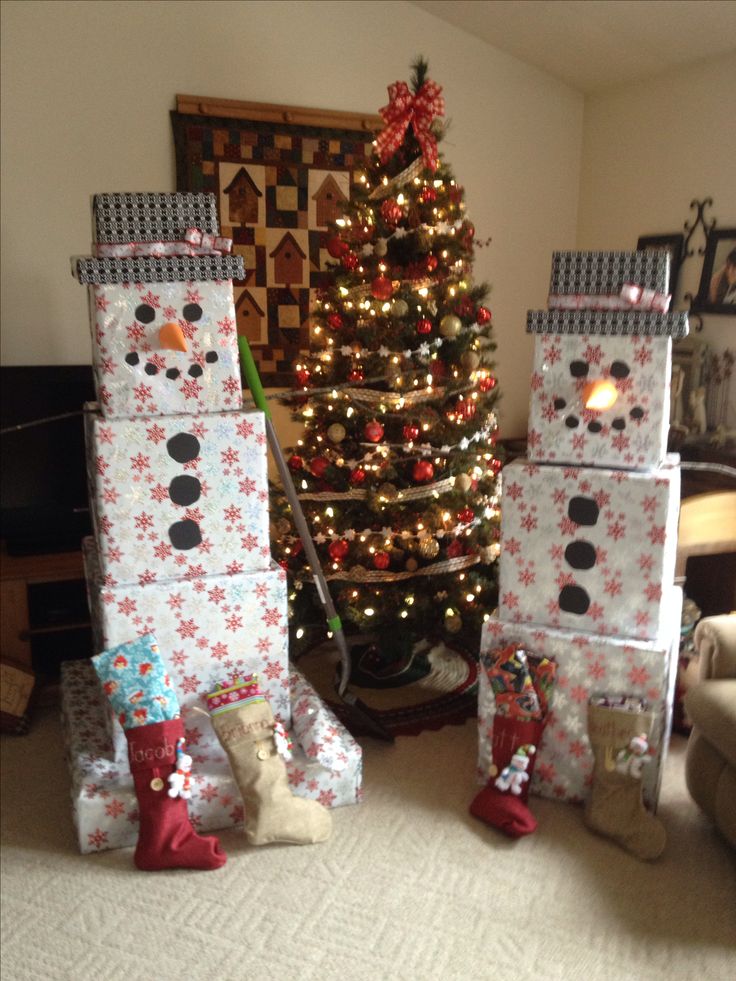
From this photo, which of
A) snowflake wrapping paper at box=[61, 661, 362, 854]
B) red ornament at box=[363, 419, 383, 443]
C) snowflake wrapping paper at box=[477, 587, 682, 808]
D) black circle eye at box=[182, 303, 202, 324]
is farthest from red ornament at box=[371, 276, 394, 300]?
snowflake wrapping paper at box=[61, 661, 362, 854]

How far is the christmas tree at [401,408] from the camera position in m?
2.72

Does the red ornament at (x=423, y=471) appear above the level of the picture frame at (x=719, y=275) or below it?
below

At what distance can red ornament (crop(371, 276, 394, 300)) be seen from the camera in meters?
2.67

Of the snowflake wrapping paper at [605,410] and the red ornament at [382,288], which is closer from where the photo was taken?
the snowflake wrapping paper at [605,410]

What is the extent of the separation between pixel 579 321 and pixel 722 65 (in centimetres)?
193

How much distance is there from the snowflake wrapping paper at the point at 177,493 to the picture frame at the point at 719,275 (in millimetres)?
2099

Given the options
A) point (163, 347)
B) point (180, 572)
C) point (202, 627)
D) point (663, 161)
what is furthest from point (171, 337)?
point (663, 161)

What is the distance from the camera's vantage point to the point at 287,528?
2.89m

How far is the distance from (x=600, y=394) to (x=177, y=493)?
1087mm

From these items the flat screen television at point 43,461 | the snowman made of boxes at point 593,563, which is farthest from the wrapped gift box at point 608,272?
the flat screen television at point 43,461

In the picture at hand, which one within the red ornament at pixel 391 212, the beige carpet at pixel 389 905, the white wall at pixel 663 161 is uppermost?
the white wall at pixel 663 161

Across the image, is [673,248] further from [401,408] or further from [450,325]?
[401,408]

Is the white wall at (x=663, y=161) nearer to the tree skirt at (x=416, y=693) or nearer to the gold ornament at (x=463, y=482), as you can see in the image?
the gold ornament at (x=463, y=482)

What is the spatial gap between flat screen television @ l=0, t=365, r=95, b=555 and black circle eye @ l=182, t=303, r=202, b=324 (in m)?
1.07
